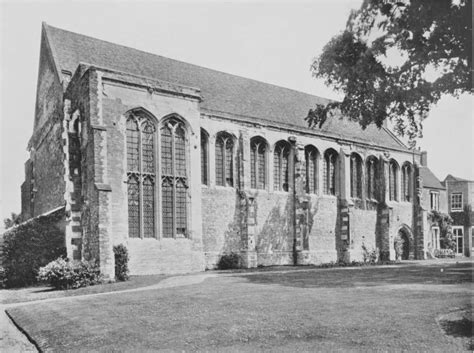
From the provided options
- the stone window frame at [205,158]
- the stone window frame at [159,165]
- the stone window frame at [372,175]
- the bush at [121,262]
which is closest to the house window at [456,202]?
the stone window frame at [372,175]

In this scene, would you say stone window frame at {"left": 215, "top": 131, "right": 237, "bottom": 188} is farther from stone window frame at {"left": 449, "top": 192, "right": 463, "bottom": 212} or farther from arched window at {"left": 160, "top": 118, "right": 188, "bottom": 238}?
stone window frame at {"left": 449, "top": 192, "right": 463, "bottom": 212}

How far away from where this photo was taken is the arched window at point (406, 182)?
3750 centimetres

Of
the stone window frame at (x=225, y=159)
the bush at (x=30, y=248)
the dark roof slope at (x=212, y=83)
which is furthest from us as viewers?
the stone window frame at (x=225, y=159)

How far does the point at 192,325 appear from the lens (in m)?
9.46

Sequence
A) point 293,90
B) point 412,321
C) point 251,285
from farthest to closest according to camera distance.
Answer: point 293,90 → point 251,285 → point 412,321

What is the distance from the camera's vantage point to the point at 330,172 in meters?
32.4

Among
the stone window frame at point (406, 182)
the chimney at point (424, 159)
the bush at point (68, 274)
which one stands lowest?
the bush at point (68, 274)

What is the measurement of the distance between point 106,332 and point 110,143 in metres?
12.8

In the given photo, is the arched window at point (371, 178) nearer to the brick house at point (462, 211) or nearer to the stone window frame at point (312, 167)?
the stone window frame at point (312, 167)

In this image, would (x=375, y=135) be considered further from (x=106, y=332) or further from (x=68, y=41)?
(x=106, y=332)

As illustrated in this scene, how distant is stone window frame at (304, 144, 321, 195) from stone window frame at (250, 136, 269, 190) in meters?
3.70

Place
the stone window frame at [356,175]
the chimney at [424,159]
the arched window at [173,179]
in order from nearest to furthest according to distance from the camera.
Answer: the arched window at [173,179] → the stone window frame at [356,175] → the chimney at [424,159]

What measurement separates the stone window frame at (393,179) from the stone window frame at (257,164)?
12.8m

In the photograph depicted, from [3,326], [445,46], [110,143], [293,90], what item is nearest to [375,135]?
[293,90]
